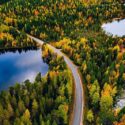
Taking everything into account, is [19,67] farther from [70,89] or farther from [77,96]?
[70,89]

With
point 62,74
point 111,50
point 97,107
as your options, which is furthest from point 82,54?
point 97,107

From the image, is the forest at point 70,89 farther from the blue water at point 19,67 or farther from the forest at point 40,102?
the blue water at point 19,67

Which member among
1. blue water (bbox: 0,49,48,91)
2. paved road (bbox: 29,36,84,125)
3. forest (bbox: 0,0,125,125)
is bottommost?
blue water (bbox: 0,49,48,91)

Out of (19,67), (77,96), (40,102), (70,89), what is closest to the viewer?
(40,102)

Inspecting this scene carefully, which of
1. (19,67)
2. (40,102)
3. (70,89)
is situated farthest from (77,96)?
(19,67)

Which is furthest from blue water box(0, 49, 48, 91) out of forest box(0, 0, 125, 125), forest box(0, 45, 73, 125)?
forest box(0, 45, 73, 125)

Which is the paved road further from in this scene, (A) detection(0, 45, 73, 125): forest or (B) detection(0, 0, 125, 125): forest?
(A) detection(0, 45, 73, 125): forest

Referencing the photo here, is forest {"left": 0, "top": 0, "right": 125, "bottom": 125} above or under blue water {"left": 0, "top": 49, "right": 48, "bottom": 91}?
above

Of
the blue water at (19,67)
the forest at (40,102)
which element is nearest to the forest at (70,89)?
the forest at (40,102)
